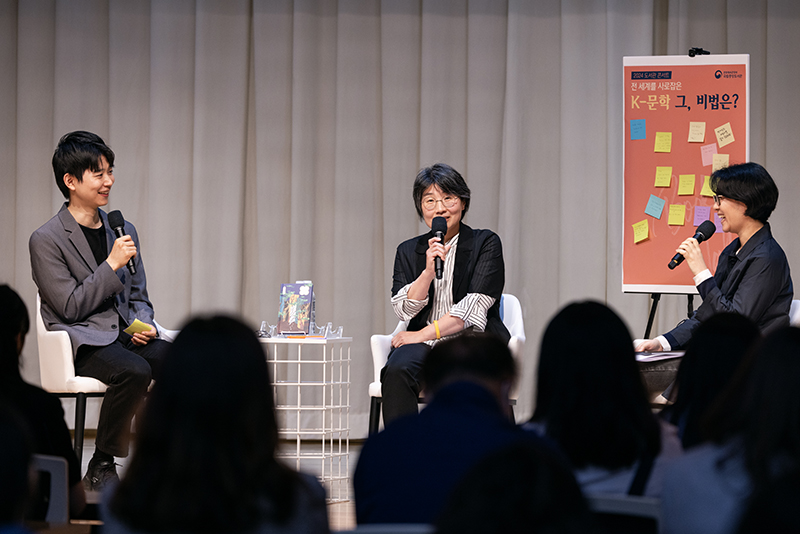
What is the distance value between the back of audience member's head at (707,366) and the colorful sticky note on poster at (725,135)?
7.84 ft

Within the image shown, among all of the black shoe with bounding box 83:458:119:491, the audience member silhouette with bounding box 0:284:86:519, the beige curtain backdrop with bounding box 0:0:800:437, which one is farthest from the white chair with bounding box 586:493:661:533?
the beige curtain backdrop with bounding box 0:0:800:437

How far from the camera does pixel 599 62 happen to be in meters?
4.69

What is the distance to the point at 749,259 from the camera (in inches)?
128

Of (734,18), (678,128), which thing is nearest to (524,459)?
(678,128)

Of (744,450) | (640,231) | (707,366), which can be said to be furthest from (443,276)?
(744,450)

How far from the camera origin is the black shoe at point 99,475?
3.25 meters

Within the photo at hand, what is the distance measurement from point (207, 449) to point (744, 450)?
0.73 m

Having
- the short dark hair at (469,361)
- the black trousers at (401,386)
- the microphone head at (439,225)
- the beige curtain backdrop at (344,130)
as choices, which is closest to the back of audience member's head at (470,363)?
the short dark hair at (469,361)

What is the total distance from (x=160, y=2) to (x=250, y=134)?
0.94 m

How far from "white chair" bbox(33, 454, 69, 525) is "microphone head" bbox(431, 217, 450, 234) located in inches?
87.1

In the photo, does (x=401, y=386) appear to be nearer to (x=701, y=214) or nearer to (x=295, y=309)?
(x=295, y=309)

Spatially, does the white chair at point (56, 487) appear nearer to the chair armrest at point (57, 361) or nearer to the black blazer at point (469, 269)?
the chair armrest at point (57, 361)

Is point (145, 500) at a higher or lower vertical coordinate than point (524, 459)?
lower

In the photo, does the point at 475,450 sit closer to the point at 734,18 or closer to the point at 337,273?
the point at 337,273
